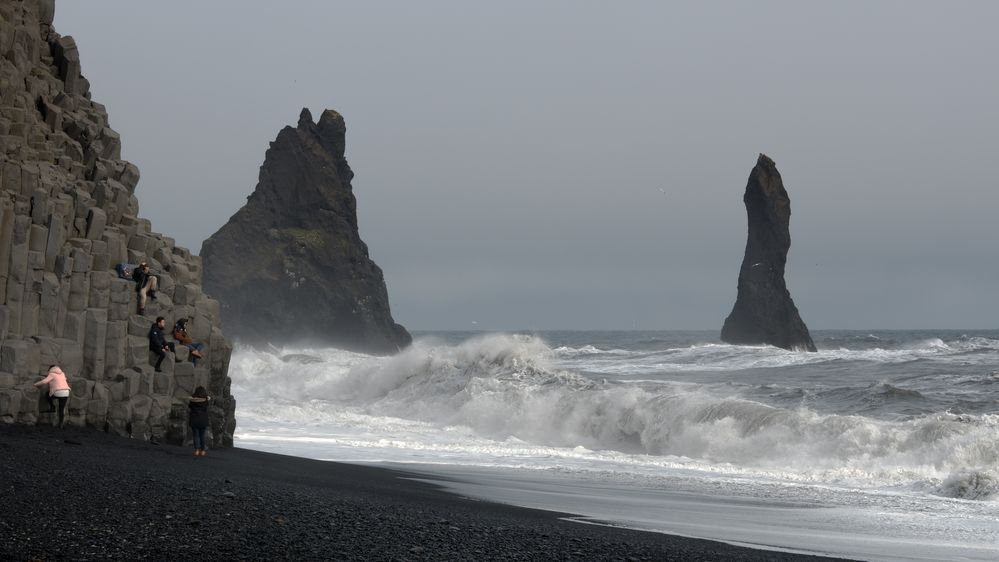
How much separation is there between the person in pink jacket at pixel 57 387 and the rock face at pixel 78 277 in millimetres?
238

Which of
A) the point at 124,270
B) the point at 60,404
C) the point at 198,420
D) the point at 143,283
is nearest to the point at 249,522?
the point at 198,420

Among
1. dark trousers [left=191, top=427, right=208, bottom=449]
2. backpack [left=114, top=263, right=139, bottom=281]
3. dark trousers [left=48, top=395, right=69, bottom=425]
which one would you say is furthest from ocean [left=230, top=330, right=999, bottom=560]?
dark trousers [left=48, top=395, right=69, bottom=425]

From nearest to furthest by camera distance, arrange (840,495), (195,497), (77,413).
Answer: (195,497) < (840,495) < (77,413)

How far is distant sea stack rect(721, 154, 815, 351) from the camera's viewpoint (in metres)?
94.0

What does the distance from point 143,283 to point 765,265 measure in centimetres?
8041

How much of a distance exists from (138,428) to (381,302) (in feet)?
248

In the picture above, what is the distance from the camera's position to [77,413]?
68.2ft

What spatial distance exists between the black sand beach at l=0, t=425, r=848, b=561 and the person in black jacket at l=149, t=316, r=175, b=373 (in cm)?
537

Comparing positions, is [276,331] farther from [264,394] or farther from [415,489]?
[415,489]

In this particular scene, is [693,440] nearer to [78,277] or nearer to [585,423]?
[585,423]

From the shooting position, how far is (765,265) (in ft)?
316

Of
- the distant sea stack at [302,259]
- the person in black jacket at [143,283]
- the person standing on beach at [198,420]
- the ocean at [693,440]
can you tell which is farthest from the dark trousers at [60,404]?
the distant sea stack at [302,259]

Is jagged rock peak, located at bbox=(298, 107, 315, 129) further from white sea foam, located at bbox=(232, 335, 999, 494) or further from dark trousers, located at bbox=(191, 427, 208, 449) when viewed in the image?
dark trousers, located at bbox=(191, 427, 208, 449)

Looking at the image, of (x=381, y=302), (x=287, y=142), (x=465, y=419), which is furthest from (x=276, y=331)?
(x=465, y=419)
